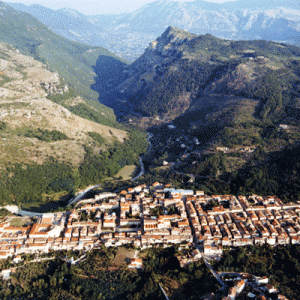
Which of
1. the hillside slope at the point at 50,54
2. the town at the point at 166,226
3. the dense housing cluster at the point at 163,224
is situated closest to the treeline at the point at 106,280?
the town at the point at 166,226

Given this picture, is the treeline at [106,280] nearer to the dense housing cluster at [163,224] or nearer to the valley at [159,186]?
the valley at [159,186]

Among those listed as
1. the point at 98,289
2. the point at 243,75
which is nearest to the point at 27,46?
the point at 243,75

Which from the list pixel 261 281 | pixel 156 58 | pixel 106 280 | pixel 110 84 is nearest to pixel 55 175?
pixel 106 280

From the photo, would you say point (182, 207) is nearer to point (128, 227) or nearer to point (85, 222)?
point (128, 227)

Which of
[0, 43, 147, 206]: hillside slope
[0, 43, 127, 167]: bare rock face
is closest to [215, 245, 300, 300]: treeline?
[0, 43, 147, 206]: hillside slope

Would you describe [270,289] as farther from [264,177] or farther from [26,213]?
[26,213]
